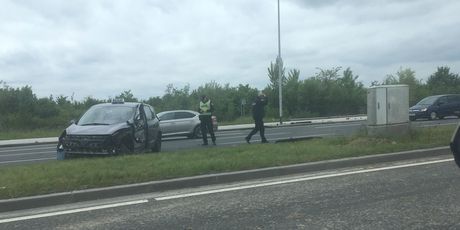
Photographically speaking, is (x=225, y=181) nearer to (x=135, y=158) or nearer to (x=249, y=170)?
(x=249, y=170)

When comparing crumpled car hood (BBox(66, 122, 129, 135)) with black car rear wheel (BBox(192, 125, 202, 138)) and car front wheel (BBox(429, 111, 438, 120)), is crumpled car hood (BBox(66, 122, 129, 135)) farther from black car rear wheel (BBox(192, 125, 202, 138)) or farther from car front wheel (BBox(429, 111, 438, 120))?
car front wheel (BBox(429, 111, 438, 120))

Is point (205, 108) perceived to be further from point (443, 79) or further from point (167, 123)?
point (443, 79)

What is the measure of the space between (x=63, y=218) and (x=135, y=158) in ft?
13.7

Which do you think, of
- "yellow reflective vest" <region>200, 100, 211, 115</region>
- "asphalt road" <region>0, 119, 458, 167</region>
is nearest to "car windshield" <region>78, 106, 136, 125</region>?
"asphalt road" <region>0, 119, 458, 167</region>

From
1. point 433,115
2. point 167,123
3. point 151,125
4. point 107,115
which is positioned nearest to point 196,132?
point 167,123

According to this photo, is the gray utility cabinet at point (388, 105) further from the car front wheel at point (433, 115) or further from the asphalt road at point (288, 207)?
the car front wheel at point (433, 115)

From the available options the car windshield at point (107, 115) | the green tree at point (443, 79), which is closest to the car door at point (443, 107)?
the car windshield at point (107, 115)

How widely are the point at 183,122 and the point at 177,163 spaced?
13.3 m

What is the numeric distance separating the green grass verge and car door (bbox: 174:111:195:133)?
10.7 m

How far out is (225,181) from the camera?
9.05 meters

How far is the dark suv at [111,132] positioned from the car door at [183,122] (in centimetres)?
903

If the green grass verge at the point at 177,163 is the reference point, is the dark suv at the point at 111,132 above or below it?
above

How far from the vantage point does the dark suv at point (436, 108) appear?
30219 millimetres

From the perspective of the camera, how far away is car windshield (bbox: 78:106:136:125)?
12756mm
